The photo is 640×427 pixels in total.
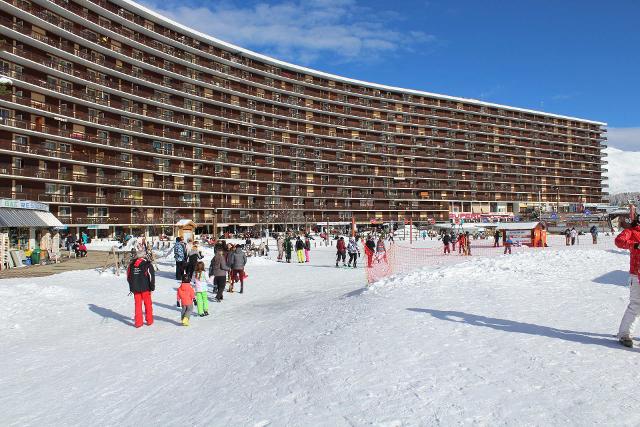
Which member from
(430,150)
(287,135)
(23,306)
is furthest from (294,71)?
(23,306)

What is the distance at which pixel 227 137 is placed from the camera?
214 ft

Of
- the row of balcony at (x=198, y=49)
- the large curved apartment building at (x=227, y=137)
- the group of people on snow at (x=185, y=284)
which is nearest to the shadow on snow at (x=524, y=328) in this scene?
the group of people on snow at (x=185, y=284)

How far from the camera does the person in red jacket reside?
20.4 feet

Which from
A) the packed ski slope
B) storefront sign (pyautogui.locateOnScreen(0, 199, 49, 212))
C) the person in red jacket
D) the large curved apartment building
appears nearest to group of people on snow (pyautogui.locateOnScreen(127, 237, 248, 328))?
the packed ski slope

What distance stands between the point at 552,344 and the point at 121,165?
52000mm

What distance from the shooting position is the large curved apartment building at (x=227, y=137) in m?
43.5

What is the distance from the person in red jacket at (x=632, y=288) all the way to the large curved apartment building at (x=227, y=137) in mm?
35627

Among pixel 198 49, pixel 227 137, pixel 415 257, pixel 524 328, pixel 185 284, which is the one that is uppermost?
pixel 198 49

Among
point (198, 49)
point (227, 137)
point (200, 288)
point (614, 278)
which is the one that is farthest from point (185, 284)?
point (198, 49)

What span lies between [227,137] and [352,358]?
61496 mm

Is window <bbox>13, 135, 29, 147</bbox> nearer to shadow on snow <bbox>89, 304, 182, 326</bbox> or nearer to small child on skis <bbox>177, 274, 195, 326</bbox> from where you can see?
shadow on snow <bbox>89, 304, 182, 326</bbox>

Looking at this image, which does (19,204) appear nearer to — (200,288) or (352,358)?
(200,288)

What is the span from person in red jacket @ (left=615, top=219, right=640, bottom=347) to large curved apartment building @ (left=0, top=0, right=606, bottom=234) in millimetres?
35627

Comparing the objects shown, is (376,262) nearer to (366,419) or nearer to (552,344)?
(552,344)
